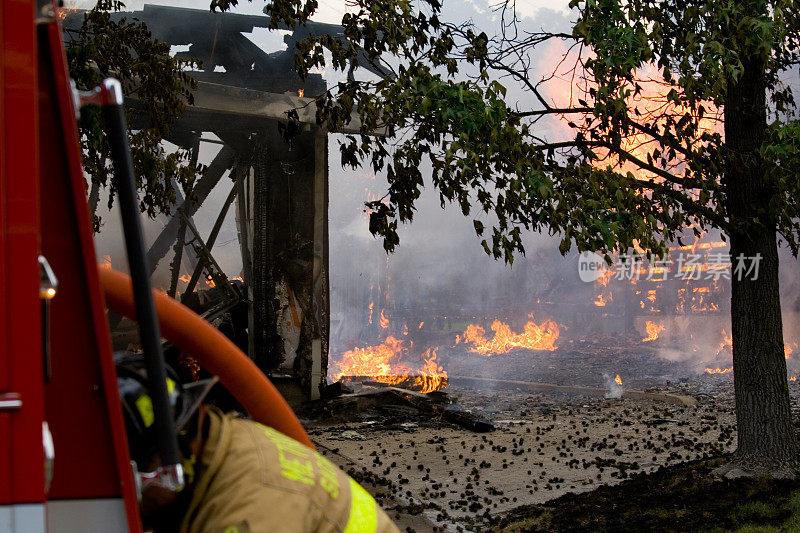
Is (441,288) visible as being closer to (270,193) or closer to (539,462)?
(270,193)

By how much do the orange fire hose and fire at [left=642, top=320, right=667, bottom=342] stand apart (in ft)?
92.9

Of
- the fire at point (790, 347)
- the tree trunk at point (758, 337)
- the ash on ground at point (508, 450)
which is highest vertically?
the tree trunk at point (758, 337)

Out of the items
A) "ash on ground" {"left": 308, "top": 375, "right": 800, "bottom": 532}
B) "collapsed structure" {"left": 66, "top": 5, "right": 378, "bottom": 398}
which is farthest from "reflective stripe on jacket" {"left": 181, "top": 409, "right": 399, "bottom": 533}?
"collapsed structure" {"left": 66, "top": 5, "right": 378, "bottom": 398}

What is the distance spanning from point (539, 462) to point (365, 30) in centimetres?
528

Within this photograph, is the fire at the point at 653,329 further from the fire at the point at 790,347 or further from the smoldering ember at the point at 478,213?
the smoldering ember at the point at 478,213

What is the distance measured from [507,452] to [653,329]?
22028 mm

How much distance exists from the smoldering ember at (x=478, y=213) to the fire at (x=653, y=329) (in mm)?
9405

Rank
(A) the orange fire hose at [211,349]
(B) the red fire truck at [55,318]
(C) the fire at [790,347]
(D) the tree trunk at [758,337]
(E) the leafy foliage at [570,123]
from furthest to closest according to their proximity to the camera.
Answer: (C) the fire at [790,347]
(D) the tree trunk at [758,337]
(E) the leafy foliage at [570,123]
(A) the orange fire hose at [211,349]
(B) the red fire truck at [55,318]

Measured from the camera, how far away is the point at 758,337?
6.83m

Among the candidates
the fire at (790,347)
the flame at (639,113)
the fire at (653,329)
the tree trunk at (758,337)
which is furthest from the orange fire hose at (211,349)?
the fire at (653,329)

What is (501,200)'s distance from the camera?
596 cm

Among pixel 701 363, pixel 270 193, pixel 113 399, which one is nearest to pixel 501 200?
pixel 113 399

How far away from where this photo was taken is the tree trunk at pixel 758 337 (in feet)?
22.3

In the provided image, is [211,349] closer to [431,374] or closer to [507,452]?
[507,452]
